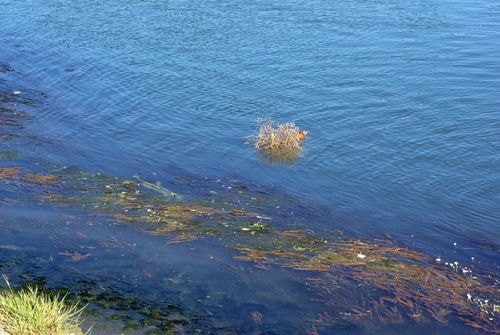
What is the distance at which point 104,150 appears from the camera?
20.6 metres

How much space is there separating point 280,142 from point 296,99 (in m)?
3.53

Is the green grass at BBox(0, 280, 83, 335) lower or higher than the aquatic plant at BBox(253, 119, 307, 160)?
higher

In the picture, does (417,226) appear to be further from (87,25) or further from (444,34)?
(87,25)

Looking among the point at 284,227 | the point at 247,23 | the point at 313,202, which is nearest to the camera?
the point at 284,227

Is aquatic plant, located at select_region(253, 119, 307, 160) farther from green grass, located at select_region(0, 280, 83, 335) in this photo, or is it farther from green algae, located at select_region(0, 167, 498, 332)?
green grass, located at select_region(0, 280, 83, 335)

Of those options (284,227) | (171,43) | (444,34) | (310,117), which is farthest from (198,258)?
(444,34)

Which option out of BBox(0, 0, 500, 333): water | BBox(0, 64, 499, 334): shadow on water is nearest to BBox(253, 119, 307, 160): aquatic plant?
BBox(0, 0, 500, 333): water

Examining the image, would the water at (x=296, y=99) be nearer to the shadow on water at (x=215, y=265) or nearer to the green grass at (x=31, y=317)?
the shadow on water at (x=215, y=265)

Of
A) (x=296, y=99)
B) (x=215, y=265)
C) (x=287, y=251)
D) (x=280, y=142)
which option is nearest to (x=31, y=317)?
(x=215, y=265)

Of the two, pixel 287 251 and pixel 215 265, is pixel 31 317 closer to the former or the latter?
pixel 215 265

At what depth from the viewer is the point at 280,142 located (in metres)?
20.4

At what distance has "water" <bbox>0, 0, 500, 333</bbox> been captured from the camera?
58.9 feet

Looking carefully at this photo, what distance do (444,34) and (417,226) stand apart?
13.8m

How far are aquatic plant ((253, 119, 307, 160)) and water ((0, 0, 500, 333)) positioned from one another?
47 centimetres
